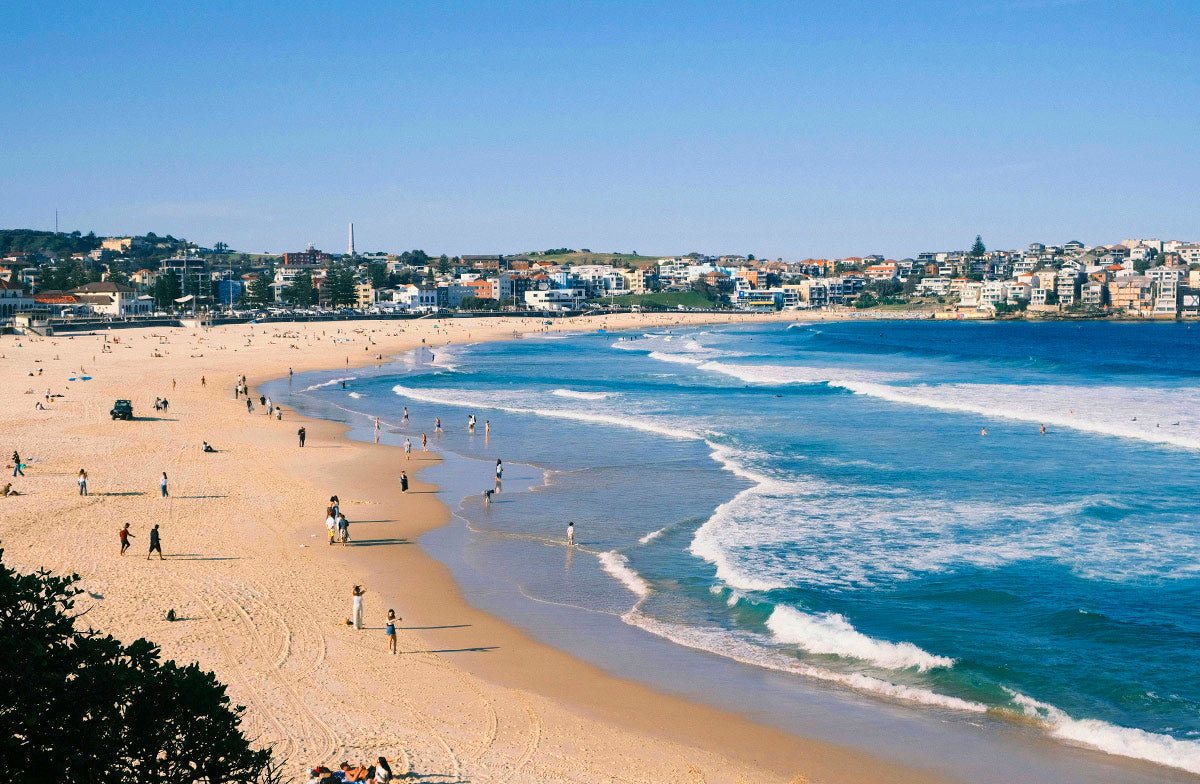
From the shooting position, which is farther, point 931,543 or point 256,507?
point 256,507

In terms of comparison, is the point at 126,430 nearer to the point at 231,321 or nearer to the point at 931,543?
the point at 931,543

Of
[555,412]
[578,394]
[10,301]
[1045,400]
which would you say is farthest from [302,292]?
[1045,400]

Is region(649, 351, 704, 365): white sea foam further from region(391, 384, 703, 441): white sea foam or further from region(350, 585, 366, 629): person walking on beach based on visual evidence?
region(350, 585, 366, 629): person walking on beach

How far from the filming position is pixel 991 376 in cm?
6669

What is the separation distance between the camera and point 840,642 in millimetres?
16203

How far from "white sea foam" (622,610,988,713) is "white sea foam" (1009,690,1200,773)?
3.05ft

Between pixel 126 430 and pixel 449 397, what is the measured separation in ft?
61.5

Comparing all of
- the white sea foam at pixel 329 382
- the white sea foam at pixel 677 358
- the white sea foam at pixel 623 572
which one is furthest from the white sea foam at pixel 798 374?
the white sea foam at pixel 623 572

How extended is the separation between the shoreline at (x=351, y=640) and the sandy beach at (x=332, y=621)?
0.04 metres

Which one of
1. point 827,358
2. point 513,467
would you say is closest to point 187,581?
point 513,467

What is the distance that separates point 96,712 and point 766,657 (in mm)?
10887

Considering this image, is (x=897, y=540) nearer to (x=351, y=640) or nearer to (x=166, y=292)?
(x=351, y=640)

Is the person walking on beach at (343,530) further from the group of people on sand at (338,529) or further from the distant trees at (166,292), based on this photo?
the distant trees at (166,292)

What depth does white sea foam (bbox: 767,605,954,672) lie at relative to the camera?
15570 millimetres
